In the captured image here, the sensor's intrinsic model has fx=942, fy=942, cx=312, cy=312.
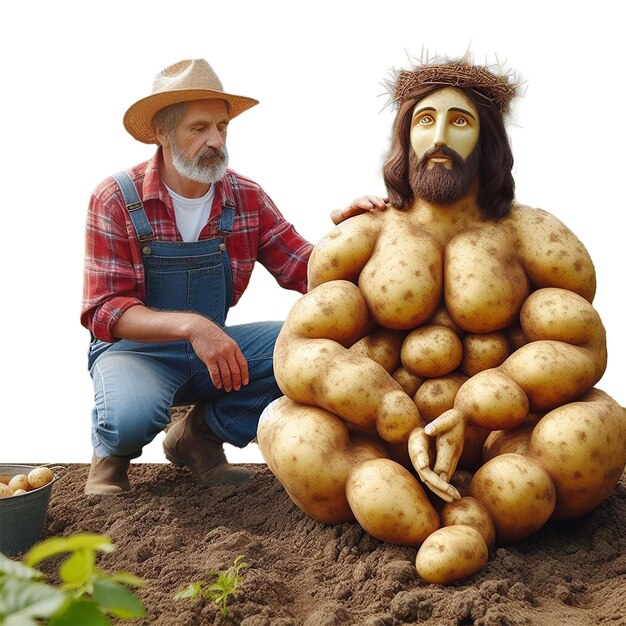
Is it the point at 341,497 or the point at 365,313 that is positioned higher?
the point at 365,313

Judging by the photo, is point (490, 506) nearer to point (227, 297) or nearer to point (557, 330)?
point (557, 330)

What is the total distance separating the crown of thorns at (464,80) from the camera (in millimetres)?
3254

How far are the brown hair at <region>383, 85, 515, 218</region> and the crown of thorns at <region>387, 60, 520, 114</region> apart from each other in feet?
0.07

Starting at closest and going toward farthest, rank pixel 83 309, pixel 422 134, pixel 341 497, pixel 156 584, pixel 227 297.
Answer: pixel 156 584, pixel 341 497, pixel 422 134, pixel 83 309, pixel 227 297

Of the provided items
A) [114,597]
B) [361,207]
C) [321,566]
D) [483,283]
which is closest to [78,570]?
[114,597]

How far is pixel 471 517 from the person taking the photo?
2891 mm

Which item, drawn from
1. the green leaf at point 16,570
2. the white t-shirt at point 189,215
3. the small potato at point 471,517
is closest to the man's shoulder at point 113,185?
the white t-shirt at point 189,215

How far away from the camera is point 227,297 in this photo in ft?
14.1

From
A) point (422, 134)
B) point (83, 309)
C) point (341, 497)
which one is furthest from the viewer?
point (83, 309)

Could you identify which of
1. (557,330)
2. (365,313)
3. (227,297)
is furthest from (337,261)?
(227,297)

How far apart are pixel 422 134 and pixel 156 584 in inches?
67.9

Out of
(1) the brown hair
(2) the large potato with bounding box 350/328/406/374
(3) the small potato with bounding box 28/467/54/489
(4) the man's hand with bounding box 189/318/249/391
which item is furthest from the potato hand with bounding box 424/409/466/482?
(3) the small potato with bounding box 28/467/54/489

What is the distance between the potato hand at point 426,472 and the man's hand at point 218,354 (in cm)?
100

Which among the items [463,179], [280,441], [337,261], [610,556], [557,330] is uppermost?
[463,179]
